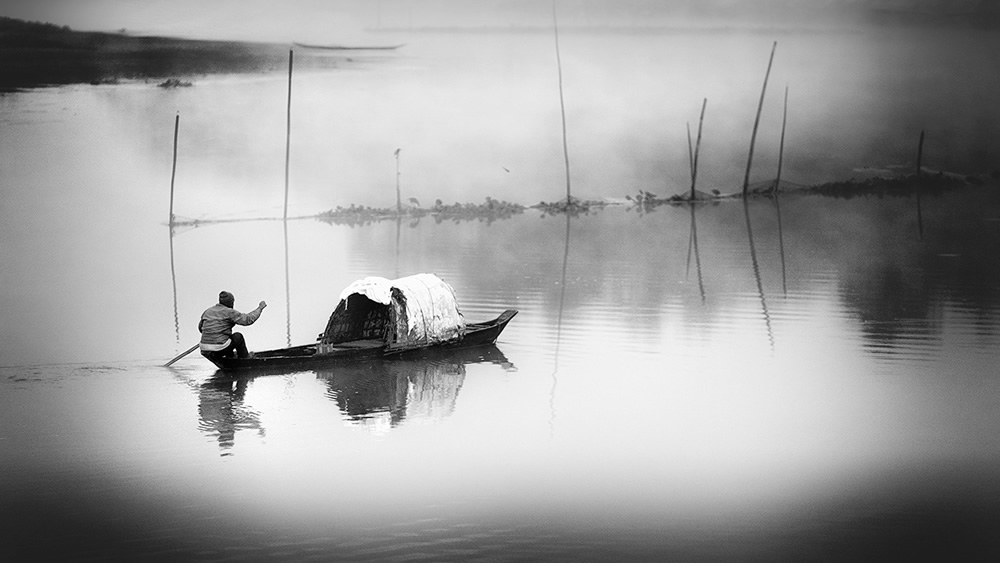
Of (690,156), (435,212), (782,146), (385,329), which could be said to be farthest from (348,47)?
(385,329)

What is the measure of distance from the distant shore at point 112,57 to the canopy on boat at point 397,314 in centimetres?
1327

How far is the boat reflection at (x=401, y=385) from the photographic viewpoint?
7473 millimetres

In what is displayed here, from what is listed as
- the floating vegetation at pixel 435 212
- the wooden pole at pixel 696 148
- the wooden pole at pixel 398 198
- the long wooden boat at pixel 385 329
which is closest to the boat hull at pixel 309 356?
the long wooden boat at pixel 385 329

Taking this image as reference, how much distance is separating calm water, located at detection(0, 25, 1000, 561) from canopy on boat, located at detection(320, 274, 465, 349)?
0.28 m

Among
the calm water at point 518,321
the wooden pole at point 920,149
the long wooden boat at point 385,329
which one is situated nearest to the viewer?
the calm water at point 518,321

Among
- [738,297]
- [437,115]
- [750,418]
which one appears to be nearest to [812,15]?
[437,115]

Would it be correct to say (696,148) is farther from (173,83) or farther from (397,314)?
(397,314)

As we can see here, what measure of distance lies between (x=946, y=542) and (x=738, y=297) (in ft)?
25.5

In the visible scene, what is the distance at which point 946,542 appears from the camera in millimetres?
5078

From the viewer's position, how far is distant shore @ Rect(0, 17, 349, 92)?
66.7ft

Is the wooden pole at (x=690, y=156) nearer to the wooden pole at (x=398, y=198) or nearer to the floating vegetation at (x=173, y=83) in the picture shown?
the wooden pole at (x=398, y=198)

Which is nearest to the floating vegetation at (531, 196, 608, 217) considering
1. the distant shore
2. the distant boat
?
the distant boat

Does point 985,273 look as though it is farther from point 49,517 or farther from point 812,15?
point 49,517

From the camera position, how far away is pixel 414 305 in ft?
30.2
